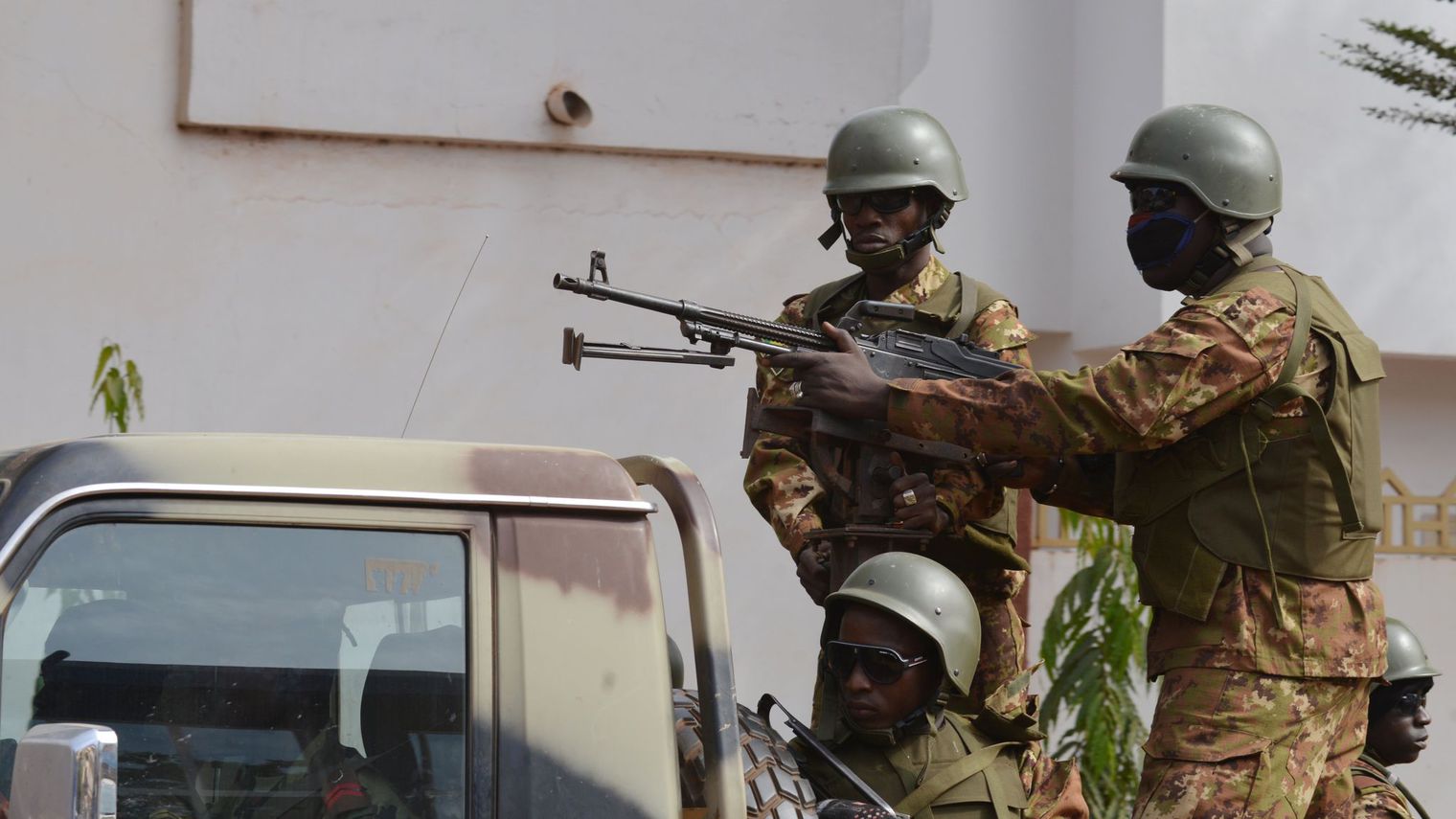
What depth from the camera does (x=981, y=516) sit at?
11.9 feet

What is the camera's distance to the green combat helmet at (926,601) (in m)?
2.95

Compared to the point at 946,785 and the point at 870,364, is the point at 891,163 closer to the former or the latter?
the point at 870,364

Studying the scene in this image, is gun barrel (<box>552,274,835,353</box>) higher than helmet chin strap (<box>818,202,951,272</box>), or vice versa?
helmet chin strap (<box>818,202,951,272</box>)

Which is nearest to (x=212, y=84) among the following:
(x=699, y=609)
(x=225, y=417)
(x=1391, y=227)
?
(x=225, y=417)

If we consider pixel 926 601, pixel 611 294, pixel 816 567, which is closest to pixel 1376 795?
pixel 926 601

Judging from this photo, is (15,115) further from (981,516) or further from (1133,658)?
(1133,658)

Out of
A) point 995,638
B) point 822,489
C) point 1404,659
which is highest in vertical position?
point 822,489

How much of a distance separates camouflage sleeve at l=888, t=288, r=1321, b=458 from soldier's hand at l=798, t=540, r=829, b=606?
25.0 inches

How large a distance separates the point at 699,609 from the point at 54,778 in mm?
813

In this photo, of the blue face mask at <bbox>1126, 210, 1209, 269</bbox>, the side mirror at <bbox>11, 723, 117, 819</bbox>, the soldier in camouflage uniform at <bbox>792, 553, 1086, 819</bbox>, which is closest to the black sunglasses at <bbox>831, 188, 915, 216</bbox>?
the blue face mask at <bbox>1126, 210, 1209, 269</bbox>

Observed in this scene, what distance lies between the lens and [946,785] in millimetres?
2875

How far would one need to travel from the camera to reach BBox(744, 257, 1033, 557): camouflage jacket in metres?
3.51

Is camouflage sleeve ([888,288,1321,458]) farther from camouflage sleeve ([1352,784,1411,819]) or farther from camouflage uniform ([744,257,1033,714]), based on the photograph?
camouflage sleeve ([1352,784,1411,819])

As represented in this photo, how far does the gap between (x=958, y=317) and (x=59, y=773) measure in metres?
2.42
